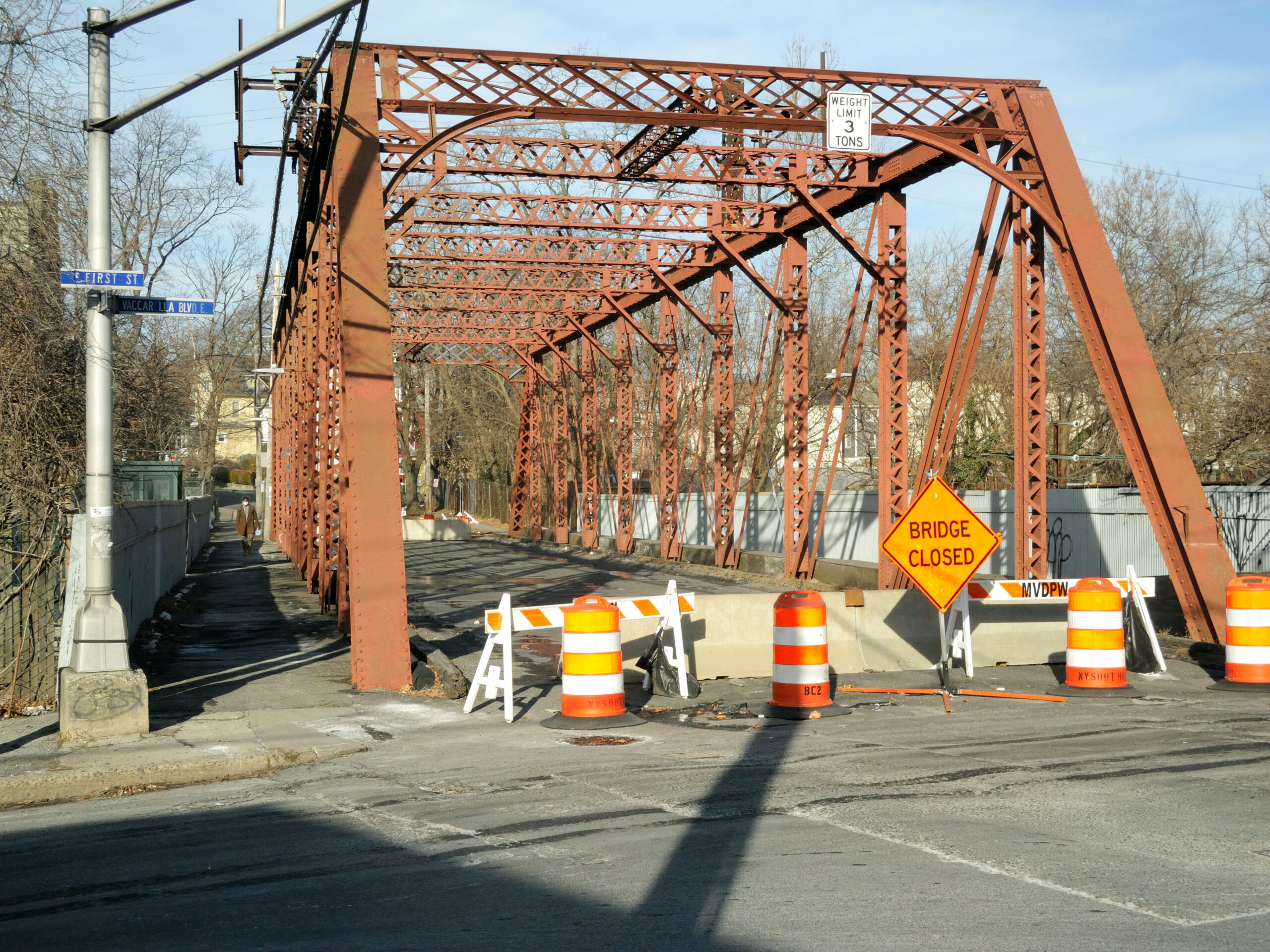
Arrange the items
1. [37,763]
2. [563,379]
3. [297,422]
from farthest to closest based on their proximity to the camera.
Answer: [563,379] → [297,422] → [37,763]

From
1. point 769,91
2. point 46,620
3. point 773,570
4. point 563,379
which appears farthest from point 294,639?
point 563,379

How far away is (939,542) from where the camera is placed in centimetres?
1174

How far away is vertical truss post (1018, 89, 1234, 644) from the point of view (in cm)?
1448

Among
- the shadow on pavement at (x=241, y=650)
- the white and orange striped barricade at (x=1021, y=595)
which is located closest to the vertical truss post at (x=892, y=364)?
the white and orange striped barricade at (x=1021, y=595)

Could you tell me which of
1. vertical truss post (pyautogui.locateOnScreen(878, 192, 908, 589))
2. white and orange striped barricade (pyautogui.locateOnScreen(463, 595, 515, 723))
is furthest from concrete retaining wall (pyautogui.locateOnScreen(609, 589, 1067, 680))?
vertical truss post (pyautogui.locateOnScreen(878, 192, 908, 589))

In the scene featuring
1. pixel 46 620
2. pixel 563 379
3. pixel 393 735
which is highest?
pixel 563 379

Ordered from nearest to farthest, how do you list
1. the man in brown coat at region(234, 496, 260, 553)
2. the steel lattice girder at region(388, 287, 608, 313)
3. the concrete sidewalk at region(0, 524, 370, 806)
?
1. the concrete sidewalk at region(0, 524, 370, 806)
2. the steel lattice girder at region(388, 287, 608, 313)
3. the man in brown coat at region(234, 496, 260, 553)

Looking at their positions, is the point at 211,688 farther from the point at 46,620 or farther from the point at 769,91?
the point at 769,91

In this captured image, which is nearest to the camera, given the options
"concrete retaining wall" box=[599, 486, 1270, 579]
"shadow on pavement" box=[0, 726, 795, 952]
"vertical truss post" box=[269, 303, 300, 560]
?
"shadow on pavement" box=[0, 726, 795, 952]

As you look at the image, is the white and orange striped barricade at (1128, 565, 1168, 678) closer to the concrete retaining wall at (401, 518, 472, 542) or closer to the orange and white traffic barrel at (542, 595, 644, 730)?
the orange and white traffic barrel at (542, 595, 644, 730)

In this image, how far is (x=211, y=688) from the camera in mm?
12375

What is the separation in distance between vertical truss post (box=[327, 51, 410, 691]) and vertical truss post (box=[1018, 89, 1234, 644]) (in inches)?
351

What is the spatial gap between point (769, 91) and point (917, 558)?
8240 mm

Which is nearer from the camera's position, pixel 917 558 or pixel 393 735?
pixel 393 735
